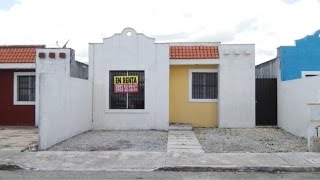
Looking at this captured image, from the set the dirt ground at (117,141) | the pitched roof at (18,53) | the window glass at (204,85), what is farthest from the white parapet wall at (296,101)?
the pitched roof at (18,53)

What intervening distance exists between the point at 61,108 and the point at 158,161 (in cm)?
480

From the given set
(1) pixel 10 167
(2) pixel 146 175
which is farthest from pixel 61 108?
(2) pixel 146 175

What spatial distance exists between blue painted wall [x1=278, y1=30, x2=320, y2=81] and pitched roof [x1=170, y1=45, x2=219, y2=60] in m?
2.90

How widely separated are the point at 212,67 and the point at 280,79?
302cm

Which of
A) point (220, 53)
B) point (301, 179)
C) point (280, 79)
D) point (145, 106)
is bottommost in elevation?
point (301, 179)

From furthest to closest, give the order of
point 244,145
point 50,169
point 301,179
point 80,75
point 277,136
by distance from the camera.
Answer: point 80,75 → point 277,136 → point 244,145 → point 50,169 → point 301,179

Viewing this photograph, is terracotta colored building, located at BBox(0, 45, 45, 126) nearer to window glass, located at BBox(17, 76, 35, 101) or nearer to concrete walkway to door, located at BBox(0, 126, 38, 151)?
window glass, located at BBox(17, 76, 35, 101)

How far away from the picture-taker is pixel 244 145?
13.5 meters

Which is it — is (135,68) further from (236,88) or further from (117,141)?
(117,141)

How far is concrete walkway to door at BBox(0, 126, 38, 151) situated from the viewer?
1320 cm

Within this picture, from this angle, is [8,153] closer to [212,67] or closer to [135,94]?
[135,94]

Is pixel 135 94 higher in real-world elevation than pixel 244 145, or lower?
higher

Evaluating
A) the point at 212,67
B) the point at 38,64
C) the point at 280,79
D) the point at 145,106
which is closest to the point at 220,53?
the point at 212,67

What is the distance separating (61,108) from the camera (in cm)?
1411
